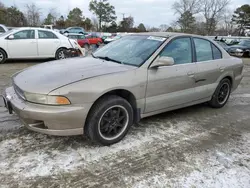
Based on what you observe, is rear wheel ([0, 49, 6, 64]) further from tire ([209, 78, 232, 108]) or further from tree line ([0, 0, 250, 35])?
tree line ([0, 0, 250, 35])

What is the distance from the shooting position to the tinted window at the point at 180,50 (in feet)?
12.0

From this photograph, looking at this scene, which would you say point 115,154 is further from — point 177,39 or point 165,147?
point 177,39

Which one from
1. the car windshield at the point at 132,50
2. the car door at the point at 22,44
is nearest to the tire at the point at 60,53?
the car door at the point at 22,44

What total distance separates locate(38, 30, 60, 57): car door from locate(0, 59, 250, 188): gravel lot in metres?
6.29

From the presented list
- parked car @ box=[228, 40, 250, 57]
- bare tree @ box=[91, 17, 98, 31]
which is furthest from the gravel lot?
bare tree @ box=[91, 17, 98, 31]

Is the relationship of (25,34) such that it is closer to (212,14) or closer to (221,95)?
(221,95)

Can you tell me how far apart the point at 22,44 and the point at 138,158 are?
8187 millimetres

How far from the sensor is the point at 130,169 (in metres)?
2.65

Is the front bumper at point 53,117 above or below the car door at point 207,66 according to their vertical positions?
below

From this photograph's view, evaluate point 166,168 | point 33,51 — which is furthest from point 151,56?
point 33,51

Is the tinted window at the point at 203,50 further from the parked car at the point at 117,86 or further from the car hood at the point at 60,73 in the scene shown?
the car hood at the point at 60,73

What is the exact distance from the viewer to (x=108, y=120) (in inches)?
120

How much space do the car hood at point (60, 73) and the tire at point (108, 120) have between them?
0.38m

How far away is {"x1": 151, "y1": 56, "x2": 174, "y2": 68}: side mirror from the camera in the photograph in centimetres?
330
